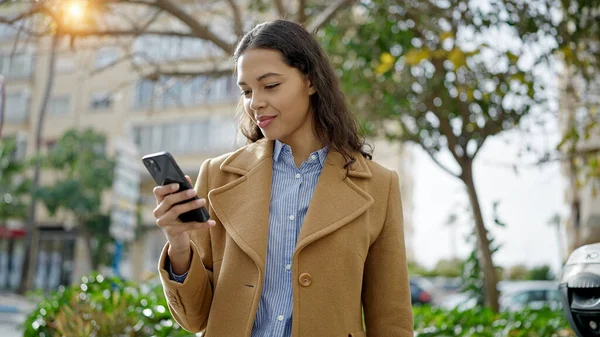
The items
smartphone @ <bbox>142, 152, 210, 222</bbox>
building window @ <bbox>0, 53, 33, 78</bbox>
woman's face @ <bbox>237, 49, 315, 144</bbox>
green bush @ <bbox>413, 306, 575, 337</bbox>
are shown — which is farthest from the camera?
building window @ <bbox>0, 53, 33, 78</bbox>

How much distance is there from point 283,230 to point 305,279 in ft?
0.60

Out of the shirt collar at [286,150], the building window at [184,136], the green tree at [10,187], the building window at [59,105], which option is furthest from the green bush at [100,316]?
the building window at [59,105]

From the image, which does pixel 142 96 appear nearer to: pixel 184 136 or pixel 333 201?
pixel 184 136

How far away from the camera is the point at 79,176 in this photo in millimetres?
25000

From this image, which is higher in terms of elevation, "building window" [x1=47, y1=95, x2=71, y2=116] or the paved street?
"building window" [x1=47, y1=95, x2=71, y2=116]

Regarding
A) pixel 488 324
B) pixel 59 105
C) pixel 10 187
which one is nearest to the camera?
pixel 488 324

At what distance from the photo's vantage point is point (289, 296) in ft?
6.38

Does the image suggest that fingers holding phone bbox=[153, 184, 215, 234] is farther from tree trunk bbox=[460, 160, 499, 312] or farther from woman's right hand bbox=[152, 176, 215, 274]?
tree trunk bbox=[460, 160, 499, 312]

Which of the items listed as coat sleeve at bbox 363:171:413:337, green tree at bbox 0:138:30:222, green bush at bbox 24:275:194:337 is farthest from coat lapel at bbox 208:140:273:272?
green tree at bbox 0:138:30:222

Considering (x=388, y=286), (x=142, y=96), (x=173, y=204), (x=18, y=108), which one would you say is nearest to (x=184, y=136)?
(x=142, y=96)

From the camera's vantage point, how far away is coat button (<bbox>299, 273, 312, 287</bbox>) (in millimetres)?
1913

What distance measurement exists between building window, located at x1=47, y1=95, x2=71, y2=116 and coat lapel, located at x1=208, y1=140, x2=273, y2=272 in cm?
3129

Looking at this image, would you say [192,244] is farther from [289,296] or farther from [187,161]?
[187,161]

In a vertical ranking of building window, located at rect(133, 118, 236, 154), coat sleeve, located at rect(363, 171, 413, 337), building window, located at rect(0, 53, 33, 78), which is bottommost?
coat sleeve, located at rect(363, 171, 413, 337)
